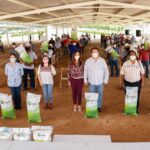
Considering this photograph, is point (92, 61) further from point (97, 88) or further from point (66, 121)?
point (66, 121)

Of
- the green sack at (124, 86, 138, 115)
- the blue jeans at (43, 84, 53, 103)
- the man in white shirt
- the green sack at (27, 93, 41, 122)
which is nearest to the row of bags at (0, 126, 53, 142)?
the green sack at (27, 93, 41, 122)

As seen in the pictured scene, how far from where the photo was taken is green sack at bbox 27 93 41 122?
682 centimetres

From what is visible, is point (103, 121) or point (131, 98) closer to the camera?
point (103, 121)

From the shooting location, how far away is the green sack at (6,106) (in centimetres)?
711

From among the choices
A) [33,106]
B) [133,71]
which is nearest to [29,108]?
[33,106]

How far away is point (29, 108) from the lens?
6.89 metres

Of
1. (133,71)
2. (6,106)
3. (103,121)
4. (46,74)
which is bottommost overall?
(103,121)

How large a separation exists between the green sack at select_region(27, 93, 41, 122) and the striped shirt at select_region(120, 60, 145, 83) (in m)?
1.91

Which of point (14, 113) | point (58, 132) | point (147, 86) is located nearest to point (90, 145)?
point (58, 132)

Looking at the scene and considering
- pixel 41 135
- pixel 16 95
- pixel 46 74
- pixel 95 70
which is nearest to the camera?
pixel 41 135

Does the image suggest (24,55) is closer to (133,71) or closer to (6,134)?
(133,71)

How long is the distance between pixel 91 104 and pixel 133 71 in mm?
1120

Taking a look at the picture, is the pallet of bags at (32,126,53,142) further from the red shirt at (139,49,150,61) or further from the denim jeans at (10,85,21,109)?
the red shirt at (139,49,150,61)

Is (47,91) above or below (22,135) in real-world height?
below
